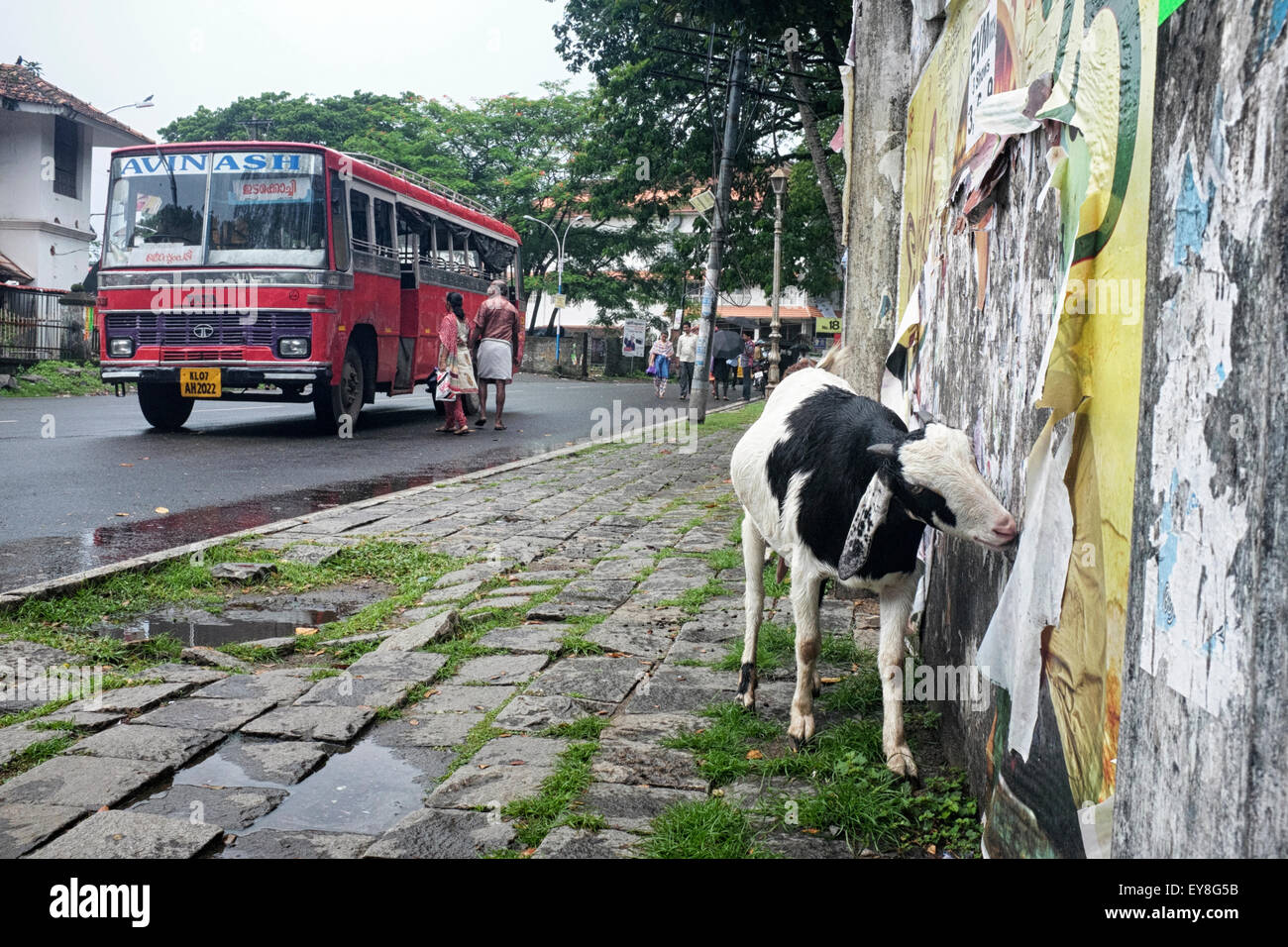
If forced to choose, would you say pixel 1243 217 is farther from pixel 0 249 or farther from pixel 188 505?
pixel 0 249

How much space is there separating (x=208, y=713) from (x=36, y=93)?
2929 cm

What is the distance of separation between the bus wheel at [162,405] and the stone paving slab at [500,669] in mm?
9990

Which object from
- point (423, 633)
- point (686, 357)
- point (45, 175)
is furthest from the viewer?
point (45, 175)

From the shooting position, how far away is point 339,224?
1260 centimetres

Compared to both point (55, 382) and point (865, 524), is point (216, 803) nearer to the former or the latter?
point (865, 524)

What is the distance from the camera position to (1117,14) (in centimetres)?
202

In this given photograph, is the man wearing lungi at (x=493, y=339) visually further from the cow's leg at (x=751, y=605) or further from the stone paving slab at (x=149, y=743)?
the stone paving slab at (x=149, y=743)

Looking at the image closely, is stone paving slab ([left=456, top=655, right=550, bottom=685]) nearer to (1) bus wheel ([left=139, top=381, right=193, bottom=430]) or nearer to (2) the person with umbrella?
(1) bus wheel ([left=139, top=381, right=193, bottom=430])

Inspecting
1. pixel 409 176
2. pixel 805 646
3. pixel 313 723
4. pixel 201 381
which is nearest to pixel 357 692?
pixel 313 723

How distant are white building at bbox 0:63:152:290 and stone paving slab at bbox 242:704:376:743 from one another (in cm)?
2950

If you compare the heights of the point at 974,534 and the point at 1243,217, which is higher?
the point at 1243,217

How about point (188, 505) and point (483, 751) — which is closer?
point (483, 751)
